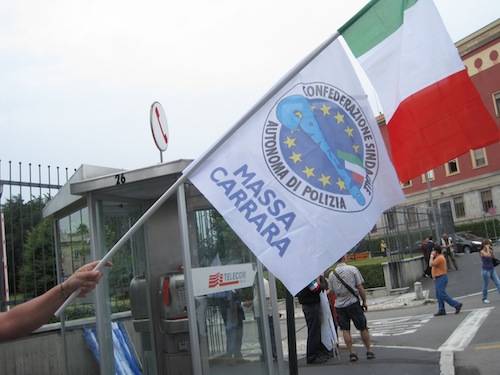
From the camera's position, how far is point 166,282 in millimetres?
6094

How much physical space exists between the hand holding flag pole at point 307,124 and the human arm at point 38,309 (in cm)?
159

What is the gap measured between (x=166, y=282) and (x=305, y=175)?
3082 mm

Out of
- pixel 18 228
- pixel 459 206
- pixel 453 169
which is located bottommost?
pixel 18 228

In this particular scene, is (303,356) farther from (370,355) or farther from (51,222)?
(51,222)

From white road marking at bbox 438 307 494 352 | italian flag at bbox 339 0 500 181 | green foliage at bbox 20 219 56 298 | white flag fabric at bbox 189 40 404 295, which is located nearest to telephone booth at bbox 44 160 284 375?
green foliage at bbox 20 219 56 298

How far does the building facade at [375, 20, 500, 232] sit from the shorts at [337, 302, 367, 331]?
35205mm

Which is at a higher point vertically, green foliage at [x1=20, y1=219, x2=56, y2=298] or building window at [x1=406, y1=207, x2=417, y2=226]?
building window at [x1=406, y1=207, x2=417, y2=226]

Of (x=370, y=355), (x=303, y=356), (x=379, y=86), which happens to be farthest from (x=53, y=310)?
(x=303, y=356)

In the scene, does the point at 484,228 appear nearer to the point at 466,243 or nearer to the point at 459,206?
the point at 459,206

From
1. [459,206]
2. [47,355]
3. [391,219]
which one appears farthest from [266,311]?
[459,206]

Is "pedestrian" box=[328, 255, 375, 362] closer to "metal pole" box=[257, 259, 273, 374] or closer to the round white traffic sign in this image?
"metal pole" box=[257, 259, 273, 374]

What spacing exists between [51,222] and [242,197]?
4.87m

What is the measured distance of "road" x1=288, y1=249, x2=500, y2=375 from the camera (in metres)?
7.76

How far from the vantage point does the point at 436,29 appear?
3779 mm
